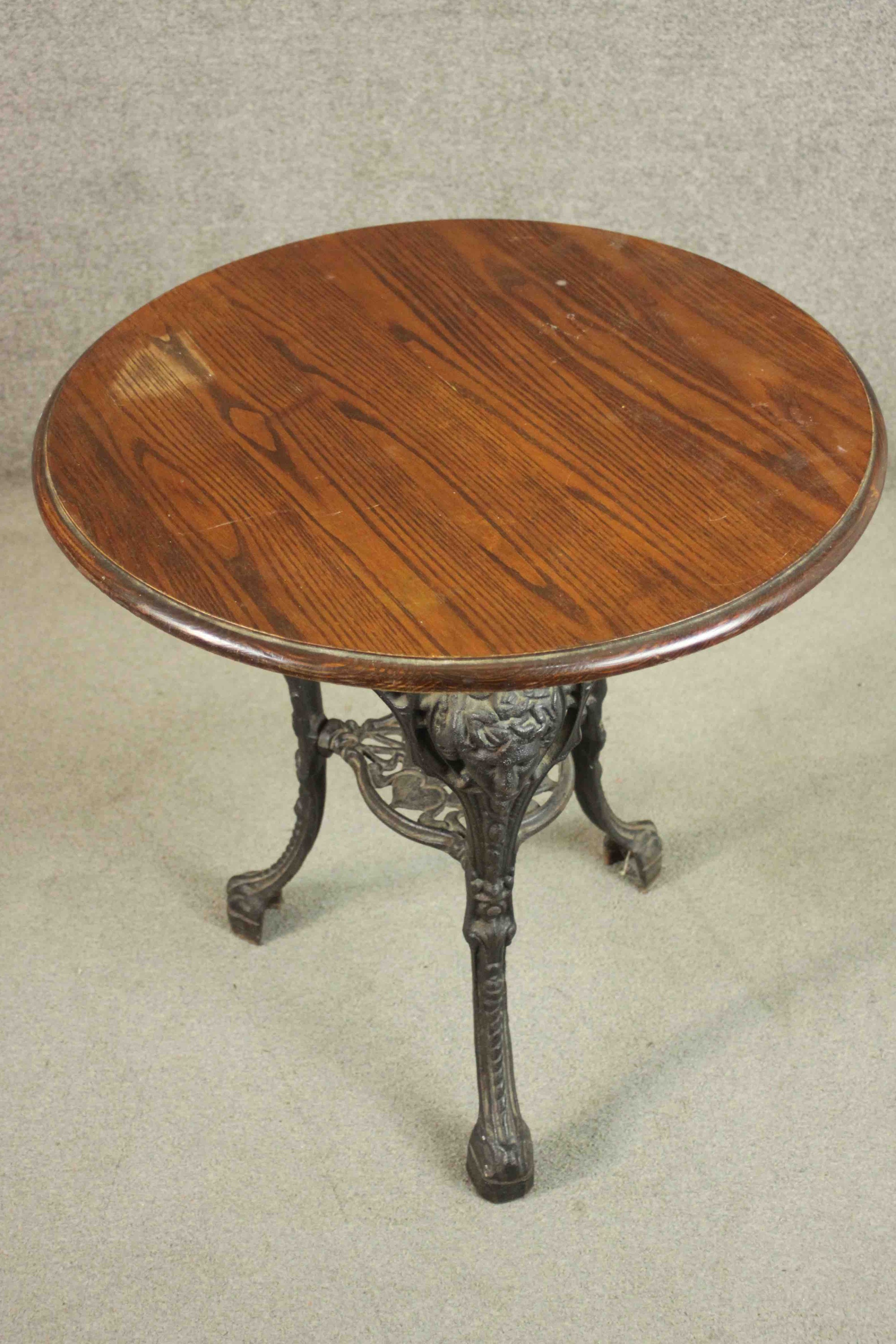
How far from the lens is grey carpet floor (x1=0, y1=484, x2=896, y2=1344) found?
142 centimetres

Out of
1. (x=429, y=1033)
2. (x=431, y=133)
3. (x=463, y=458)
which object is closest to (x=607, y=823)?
(x=429, y=1033)

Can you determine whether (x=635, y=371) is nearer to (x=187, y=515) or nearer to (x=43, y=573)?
(x=187, y=515)

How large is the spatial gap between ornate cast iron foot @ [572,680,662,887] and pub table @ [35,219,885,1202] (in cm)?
2

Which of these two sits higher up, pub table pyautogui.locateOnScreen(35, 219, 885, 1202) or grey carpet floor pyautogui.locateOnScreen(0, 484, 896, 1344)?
pub table pyautogui.locateOnScreen(35, 219, 885, 1202)

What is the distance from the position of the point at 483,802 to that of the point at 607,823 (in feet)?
1.65

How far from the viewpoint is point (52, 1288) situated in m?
1.42

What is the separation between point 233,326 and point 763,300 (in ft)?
1.84

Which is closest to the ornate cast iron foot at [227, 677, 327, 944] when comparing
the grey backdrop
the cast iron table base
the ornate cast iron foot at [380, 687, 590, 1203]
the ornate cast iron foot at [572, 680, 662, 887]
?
the cast iron table base

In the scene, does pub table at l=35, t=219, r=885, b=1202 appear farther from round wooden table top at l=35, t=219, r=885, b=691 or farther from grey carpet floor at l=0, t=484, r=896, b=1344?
grey carpet floor at l=0, t=484, r=896, b=1344

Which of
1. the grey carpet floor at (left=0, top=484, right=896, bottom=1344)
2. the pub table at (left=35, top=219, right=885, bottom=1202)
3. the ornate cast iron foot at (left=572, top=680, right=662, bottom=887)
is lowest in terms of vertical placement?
the grey carpet floor at (left=0, top=484, right=896, bottom=1344)

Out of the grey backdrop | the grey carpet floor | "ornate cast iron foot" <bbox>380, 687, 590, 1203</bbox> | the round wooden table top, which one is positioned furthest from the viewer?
the grey backdrop

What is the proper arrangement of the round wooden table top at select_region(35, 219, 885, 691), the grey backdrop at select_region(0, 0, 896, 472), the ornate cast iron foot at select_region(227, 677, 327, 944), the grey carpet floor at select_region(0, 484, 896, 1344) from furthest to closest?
1. the grey backdrop at select_region(0, 0, 896, 472)
2. the ornate cast iron foot at select_region(227, 677, 327, 944)
3. the grey carpet floor at select_region(0, 484, 896, 1344)
4. the round wooden table top at select_region(35, 219, 885, 691)

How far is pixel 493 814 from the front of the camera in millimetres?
1332

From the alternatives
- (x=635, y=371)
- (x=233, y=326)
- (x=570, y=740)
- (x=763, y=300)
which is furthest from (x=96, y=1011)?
(x=763, y=300)
